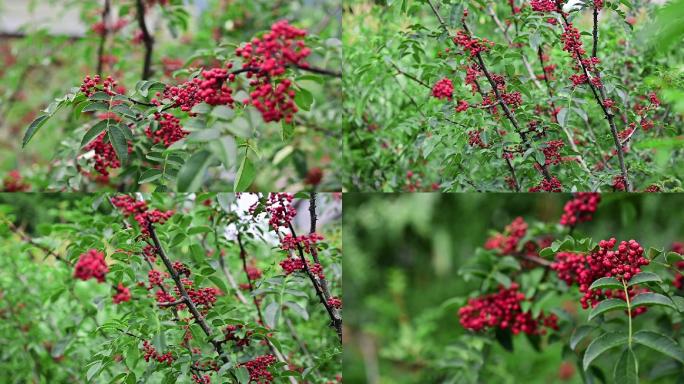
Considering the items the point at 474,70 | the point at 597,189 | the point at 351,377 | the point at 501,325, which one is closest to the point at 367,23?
the point at 474,70

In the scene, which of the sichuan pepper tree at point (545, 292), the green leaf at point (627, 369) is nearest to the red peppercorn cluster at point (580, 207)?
the sichuan pepper tree at point (545, 292)

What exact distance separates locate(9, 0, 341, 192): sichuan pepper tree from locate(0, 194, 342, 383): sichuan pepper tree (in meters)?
0.09

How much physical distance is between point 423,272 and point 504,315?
3.60 feet

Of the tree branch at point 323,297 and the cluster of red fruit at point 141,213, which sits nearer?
the cluster of red fruit at point 141,213

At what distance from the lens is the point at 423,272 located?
2609 millimetres

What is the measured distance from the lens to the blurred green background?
6.36 ft

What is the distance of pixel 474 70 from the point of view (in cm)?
143

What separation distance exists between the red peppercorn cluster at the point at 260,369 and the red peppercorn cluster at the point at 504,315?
47 cm

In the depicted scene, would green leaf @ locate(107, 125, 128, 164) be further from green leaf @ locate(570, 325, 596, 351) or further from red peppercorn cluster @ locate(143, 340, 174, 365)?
green leaf @ locate(570, 325, 596, 351)

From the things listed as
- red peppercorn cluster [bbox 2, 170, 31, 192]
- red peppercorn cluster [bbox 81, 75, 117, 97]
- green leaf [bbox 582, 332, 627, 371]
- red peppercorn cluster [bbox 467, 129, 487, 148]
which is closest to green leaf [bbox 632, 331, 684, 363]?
green leaf [bbox 582, 332, 627, 371]

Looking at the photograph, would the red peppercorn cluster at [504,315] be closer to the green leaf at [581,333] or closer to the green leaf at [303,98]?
the green leaf at [581,333]

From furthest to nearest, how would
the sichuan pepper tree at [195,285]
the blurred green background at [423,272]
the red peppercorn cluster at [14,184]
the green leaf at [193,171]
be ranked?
the red peppercorn cluster at [14,184] < the blurred green background at [423,272] < the sichuan pepper tree at [195,285] < the green leaf at [193,171]

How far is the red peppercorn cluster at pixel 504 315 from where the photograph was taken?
4.87 ft

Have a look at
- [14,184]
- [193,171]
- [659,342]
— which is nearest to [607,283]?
[659,342]
